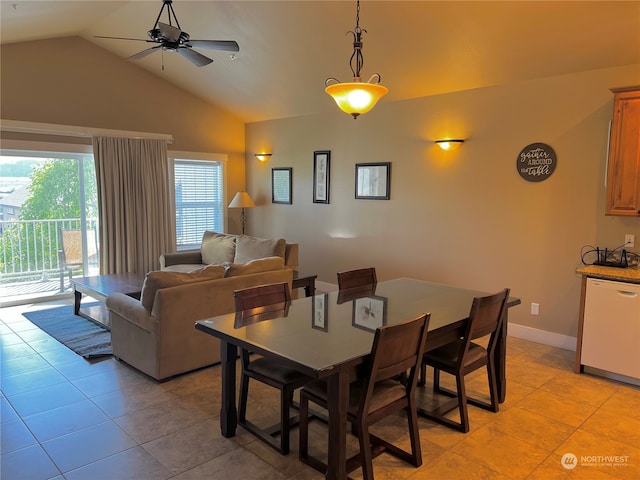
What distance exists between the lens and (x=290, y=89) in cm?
595

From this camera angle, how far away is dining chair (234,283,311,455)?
2.62 m

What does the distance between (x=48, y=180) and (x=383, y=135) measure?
174 inches

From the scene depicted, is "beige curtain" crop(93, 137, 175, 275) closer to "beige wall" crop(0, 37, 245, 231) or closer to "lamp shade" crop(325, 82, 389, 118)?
"beige wall" crop(0, 37, 245, 231)

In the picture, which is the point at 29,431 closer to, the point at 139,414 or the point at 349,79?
the point at 139,414

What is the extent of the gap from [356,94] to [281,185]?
458 cm

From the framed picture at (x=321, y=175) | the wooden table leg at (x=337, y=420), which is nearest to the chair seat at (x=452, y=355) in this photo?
the wooden table leg at (x=337, y=420)

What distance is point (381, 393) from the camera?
2.45 meters

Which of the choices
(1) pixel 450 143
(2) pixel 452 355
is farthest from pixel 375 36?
(2) pixel 452 355

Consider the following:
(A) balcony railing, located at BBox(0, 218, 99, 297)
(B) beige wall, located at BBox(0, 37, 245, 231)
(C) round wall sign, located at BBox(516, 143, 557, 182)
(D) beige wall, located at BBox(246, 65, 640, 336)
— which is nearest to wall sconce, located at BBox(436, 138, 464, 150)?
(D) beige wall, located at BBox(246, 65, 640, 336)

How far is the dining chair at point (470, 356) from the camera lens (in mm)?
2781

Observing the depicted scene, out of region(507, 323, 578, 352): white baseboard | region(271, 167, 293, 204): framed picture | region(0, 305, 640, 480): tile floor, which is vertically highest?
region(271, 167, 293, 204): framed picture

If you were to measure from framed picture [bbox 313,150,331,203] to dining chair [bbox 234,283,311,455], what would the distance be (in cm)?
352

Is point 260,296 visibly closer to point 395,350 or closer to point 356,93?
point 395,350

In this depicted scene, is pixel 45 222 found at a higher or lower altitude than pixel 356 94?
lower
